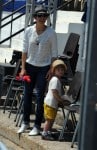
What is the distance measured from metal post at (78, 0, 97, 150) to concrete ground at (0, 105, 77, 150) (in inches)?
153

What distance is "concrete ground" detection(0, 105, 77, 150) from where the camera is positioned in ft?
19.2

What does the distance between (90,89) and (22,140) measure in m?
4.72

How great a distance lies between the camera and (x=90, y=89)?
1835 millimetres

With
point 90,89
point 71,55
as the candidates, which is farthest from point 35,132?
point 90,89

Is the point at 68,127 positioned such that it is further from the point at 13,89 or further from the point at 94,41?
the point at 94,41

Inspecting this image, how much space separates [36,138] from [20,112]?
3.77 ft

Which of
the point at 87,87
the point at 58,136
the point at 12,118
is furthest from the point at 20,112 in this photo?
the point at 87,87

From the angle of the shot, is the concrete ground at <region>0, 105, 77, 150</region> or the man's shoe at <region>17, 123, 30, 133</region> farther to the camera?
the man's shoe at <region>17, 123, 30, 133</region>

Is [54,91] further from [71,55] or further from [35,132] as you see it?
[71,55]

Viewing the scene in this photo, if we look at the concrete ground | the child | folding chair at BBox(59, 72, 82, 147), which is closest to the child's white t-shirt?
the child

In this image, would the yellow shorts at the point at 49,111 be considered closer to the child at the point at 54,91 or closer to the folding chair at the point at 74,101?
the child at the point at 54,91

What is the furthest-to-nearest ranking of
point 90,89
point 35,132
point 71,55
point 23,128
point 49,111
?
point 71,55, point 23,128, point 35,132, point 49,111, point 90,89

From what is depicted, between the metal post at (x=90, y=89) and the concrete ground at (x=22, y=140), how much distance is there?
390 centimetres

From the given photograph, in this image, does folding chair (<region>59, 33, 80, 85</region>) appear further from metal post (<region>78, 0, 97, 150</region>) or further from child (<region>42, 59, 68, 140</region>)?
metal post (<region>78, 0, 97, 150</region>)
